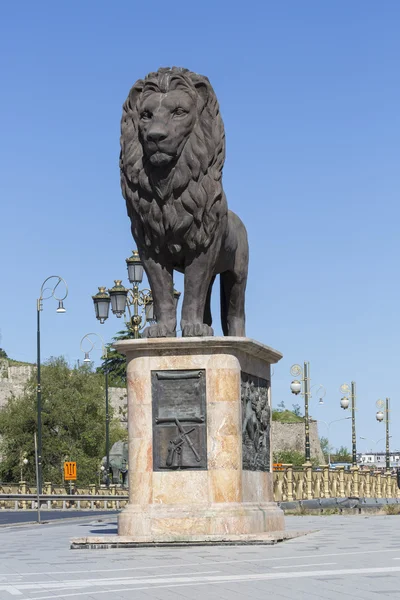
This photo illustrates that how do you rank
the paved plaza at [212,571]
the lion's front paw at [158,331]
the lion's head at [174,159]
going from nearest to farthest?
1. the paved plaza at [212,571]
2. the lion's head at [174,159]
3. the lion's front paw at [158,331]

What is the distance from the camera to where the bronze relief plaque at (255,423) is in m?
14.9

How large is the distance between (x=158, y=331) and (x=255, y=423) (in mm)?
1682

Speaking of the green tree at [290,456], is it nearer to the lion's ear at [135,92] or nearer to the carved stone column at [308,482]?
the carved stone column at [308,482]

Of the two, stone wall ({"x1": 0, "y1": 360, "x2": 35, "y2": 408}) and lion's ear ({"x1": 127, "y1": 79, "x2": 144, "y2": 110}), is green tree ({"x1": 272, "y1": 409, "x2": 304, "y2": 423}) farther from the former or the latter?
lion's ear ({"x1": 127, "y1": 79, "x2": 144, "y2": 110})

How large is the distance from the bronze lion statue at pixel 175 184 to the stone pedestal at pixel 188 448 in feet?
1.37

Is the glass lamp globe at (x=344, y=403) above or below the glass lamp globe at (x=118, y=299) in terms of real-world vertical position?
below

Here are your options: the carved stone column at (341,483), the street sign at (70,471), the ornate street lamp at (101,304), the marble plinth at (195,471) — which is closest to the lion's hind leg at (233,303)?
the marble plinth at (195,471)

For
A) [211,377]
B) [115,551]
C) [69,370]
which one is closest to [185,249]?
[211,377]

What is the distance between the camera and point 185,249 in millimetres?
14961

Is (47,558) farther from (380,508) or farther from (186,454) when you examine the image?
(380,508)

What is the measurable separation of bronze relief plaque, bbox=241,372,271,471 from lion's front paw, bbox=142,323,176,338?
0.99m

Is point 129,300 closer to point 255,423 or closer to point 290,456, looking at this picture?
point 255,423

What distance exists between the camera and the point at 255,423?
15.4 metres

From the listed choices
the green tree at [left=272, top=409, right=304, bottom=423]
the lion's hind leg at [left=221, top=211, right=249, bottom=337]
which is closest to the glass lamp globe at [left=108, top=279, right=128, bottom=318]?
the lion's hind leg at [left=221, top=211, right=249, bottom=337]
